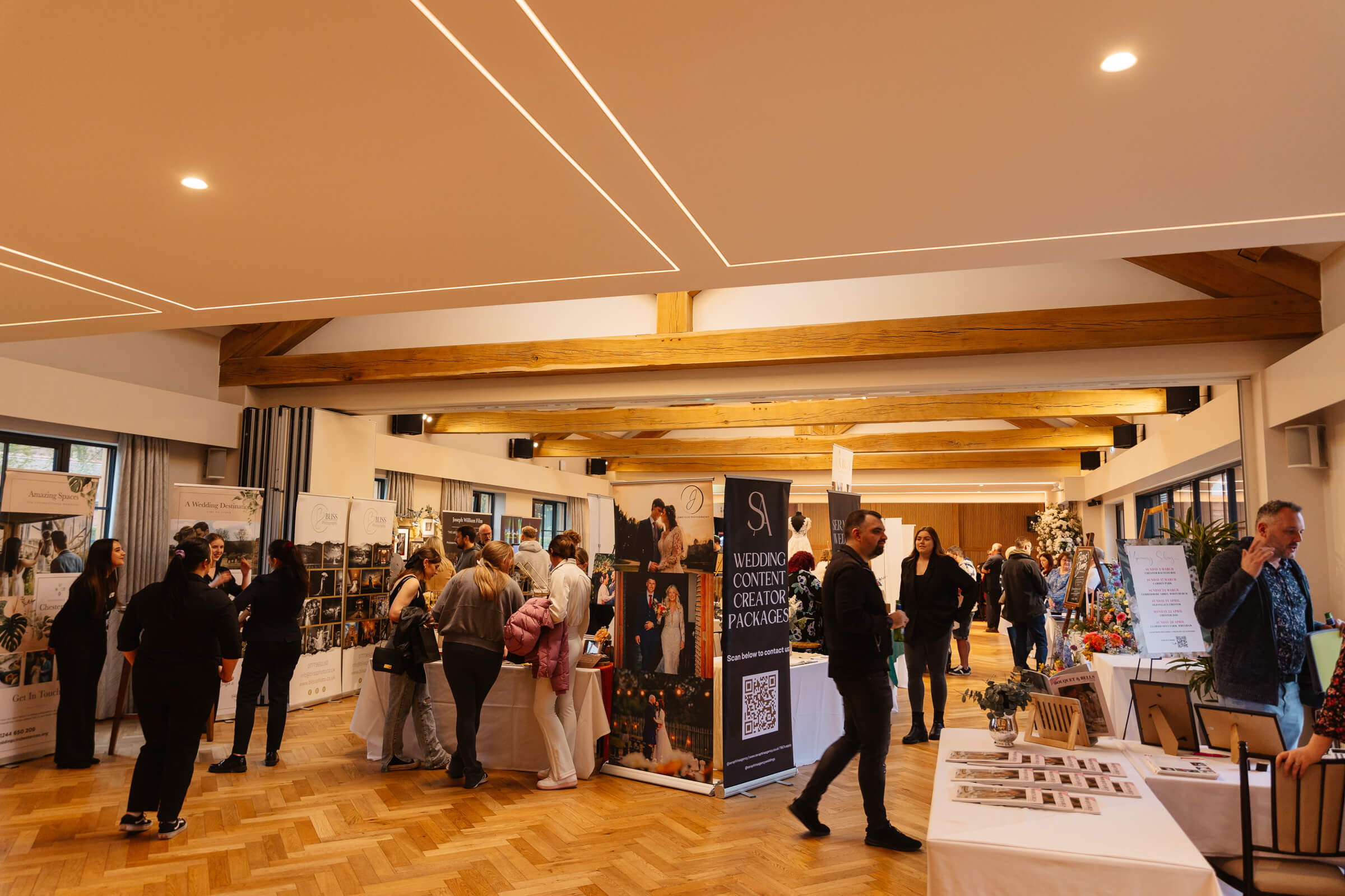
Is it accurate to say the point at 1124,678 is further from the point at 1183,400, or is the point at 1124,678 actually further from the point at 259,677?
the point at 259,677

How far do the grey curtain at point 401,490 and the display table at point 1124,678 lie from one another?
26.0 feet

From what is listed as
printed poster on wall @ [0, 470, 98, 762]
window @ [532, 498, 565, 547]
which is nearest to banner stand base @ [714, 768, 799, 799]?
printed poster on wall @ [0, 470, 98, 762]

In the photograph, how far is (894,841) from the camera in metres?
4.25

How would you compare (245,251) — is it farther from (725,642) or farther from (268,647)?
(725,642)

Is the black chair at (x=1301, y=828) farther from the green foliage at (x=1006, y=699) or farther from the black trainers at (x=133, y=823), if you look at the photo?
the black trainers at (x=133, y=823)

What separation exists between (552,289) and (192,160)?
70.0 inches

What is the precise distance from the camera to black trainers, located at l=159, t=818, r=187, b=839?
4.27 m

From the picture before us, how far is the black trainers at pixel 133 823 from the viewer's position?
429 centimetres

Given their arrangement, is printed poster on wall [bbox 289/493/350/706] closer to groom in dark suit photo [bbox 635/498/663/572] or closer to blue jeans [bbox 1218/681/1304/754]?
groom in dark suit photo [bbox 635/498/663/572]

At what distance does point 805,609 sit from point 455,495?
6.74 metres

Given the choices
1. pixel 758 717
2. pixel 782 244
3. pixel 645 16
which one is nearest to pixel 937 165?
pixel 782 244

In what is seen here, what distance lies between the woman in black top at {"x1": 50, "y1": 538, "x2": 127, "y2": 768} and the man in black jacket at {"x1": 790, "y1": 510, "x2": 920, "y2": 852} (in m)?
4.55

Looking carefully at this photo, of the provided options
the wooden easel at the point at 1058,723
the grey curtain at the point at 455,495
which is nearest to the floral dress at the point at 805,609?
the wooden easel at the point at 1058,723

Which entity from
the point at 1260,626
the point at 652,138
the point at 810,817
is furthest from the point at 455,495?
the point at 1260,626
